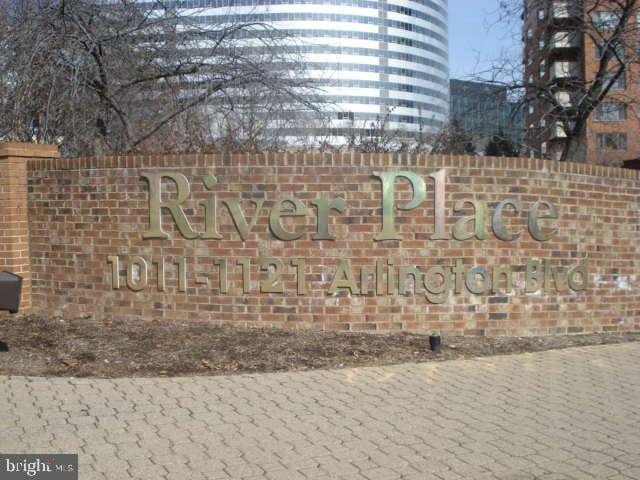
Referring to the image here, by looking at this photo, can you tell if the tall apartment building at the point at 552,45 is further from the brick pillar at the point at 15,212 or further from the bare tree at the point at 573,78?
the brick pillar at the point at 15,212

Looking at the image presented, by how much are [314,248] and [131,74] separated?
15.0 ft

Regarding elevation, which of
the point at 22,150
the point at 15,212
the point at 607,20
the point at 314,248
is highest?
the point at 607,20

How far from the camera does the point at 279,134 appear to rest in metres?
10.6

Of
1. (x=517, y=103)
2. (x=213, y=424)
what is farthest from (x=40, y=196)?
(x=517, y=103)

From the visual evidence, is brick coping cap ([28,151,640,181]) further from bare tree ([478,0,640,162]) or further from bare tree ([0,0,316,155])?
bare tree ([478,0,640,162])

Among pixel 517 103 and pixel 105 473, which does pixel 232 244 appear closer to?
pixel 105 473

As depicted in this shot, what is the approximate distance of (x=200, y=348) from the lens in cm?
671

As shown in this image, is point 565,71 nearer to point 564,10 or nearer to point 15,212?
point 564,10

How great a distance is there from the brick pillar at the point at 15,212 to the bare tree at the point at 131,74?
1.05 metres

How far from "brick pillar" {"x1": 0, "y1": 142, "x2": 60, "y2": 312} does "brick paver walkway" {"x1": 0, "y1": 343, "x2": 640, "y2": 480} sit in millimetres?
2957

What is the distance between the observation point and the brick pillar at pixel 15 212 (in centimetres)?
837

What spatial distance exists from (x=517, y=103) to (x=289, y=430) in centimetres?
1057

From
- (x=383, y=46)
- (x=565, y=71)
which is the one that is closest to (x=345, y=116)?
(x=565, y=71)

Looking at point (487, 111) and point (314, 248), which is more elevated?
point (487, 111)
